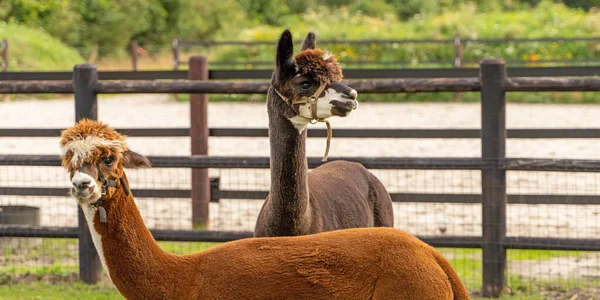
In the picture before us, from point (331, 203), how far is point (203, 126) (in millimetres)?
3984

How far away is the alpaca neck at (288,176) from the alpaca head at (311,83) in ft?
0.42

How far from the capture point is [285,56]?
5.27m

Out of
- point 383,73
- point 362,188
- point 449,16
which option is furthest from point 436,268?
point 449,16

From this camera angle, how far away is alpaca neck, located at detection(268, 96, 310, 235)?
5242mm

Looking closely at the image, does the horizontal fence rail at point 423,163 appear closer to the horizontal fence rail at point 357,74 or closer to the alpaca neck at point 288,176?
the alpaca neck at point 288,176

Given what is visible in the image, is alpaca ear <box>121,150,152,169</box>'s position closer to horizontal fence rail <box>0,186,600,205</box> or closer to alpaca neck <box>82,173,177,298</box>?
alpaca neck <box>82,173,177,298</box>

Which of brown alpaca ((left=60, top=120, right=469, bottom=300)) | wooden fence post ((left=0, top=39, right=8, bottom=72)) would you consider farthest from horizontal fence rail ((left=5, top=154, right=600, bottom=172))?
wooden fence post ((left=0, top=39, right=8, bottom=72))

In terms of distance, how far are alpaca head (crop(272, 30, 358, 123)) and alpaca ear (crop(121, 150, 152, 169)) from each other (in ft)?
4.66

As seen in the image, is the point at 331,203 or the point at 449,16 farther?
the point at 449,16

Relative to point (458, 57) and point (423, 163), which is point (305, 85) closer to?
point (423, 163)

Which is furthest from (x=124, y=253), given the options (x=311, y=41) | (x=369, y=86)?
(x=369, y=86)

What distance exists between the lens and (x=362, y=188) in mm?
6203

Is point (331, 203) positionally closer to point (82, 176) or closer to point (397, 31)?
point (82, 176)

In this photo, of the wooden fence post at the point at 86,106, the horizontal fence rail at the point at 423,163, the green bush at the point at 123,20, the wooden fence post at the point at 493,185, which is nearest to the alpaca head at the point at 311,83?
the horizontal fence rail at the point at 423,163
